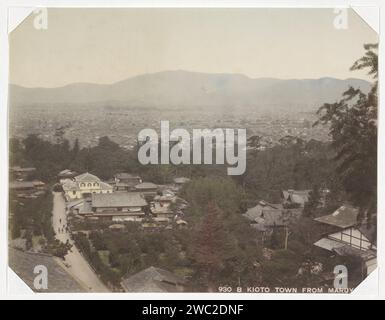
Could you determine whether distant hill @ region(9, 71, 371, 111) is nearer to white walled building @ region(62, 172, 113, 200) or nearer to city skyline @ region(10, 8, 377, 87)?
city skyline @ region(10, 8, 377, 87)

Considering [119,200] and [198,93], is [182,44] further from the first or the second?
[119,200]

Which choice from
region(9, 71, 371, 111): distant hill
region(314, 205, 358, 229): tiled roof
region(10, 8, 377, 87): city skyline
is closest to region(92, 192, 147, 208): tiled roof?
region(9, 71, 371, 111): distant hill

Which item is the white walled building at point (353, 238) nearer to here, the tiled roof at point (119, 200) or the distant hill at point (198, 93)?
the distant hill at point (198, 93)

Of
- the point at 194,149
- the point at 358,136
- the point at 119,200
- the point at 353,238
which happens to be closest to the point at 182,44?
the point at 194,149

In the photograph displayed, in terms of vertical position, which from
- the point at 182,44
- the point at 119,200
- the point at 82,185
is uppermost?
the point at 182,44

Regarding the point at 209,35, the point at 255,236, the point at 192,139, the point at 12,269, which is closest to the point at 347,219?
the point at 255,236
